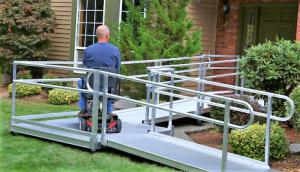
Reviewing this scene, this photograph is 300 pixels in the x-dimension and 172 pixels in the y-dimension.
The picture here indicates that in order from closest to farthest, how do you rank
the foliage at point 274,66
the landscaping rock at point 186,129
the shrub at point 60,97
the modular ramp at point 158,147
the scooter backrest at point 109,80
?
the modular ramp at point 158,147
the scooter backrest at point 109,80
the foliage at point 274,66
the landscaping rock at point 186,129
the shrub at point 60,97

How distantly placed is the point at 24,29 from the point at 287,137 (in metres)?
8.54

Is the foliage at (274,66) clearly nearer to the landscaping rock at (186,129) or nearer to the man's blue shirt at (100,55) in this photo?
the landscaping rock at (186,129)

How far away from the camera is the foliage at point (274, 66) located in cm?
804

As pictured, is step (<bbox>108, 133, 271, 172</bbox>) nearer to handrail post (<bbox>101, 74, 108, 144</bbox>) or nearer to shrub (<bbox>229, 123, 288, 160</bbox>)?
handrail post (<bbox>101, 74, 108, 144</bbox>)

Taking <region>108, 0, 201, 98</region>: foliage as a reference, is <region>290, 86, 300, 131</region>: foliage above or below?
below

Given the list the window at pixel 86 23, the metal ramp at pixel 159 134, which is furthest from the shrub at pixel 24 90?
the metal ramp at pixel 159 134

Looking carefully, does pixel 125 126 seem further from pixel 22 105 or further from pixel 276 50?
pixel 22 105

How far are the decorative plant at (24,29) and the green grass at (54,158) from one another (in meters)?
6.50

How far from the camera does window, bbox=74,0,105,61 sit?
1433 cm

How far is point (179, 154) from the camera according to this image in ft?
22.1

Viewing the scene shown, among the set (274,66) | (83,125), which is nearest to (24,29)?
(83,125)

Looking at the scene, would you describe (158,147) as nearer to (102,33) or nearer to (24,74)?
(102,33)

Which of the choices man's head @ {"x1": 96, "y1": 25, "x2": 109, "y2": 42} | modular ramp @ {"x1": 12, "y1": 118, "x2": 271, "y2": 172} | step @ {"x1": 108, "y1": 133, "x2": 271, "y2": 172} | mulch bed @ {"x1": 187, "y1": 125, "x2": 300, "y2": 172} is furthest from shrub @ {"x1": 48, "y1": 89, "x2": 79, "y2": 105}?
step @ {"x1": 108, "y1": 133, "x2": 271, "y2": 172}

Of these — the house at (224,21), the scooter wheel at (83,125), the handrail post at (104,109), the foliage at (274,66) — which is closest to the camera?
the handrail post at (104,109)
